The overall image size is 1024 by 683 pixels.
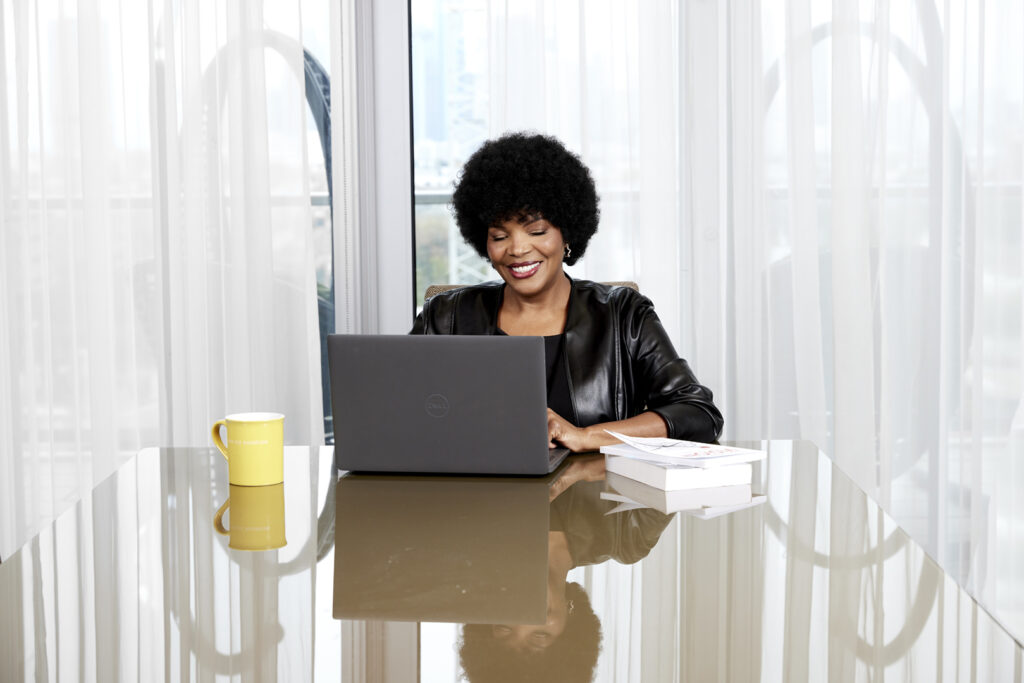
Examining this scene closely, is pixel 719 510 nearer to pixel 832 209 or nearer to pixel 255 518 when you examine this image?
pixel 255 518

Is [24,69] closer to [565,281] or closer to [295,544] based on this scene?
[565,281]

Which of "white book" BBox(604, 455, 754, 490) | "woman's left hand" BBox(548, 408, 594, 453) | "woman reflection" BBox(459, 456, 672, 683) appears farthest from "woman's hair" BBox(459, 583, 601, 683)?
"woman's left hand" BBox(548, 408, 594, 453)

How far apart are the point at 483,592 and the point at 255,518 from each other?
1.36ft

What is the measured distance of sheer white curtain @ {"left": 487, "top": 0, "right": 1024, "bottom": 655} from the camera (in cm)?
258

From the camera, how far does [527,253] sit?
2.06 metres

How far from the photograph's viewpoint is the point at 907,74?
8.55 feet

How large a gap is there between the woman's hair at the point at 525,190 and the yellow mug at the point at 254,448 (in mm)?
896

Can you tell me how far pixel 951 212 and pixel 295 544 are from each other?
7.08 feet

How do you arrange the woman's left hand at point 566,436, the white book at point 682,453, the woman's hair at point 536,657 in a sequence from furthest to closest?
the woman's left hand at point 566,436, the white book at point 682,453, the woman's hair at point 536,657

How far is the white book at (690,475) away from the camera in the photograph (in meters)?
1.33

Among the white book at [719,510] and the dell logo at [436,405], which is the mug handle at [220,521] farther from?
the white book at [719,510]

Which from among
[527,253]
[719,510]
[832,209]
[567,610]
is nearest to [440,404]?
[719,510]

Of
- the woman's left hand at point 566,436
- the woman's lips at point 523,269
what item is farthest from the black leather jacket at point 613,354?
the woman's left hand at point 566,436

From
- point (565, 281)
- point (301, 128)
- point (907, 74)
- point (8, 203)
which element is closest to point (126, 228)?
point (8, 203)
